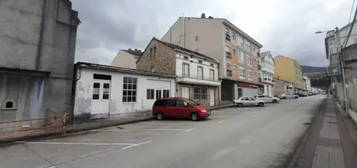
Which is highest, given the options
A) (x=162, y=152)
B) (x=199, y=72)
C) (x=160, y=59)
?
(x=160, y=59)

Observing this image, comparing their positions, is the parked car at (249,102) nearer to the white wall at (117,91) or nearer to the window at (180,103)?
the white wall at (117,91)

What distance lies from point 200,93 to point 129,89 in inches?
426

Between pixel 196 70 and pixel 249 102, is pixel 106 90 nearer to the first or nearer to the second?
pixel 196 70

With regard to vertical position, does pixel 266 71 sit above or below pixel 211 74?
above

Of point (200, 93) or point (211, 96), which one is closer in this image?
point (200, 93)

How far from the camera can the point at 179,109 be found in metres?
15.4

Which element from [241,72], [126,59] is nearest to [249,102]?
[241,72]

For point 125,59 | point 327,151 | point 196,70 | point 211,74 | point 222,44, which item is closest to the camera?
point 327,151

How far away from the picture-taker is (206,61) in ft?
89.6

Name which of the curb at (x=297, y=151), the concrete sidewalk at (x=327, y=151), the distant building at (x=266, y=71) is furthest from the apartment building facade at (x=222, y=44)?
the curb at (x=297, y=151)

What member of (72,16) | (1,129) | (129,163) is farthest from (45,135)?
(72,16)

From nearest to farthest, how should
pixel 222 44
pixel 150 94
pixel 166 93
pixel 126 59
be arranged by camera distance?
pixel 150 94, pixel 166 93, pixel 222 44, pixel 126 59

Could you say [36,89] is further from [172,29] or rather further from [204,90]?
[172,29]

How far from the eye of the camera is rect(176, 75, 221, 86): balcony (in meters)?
22.2
